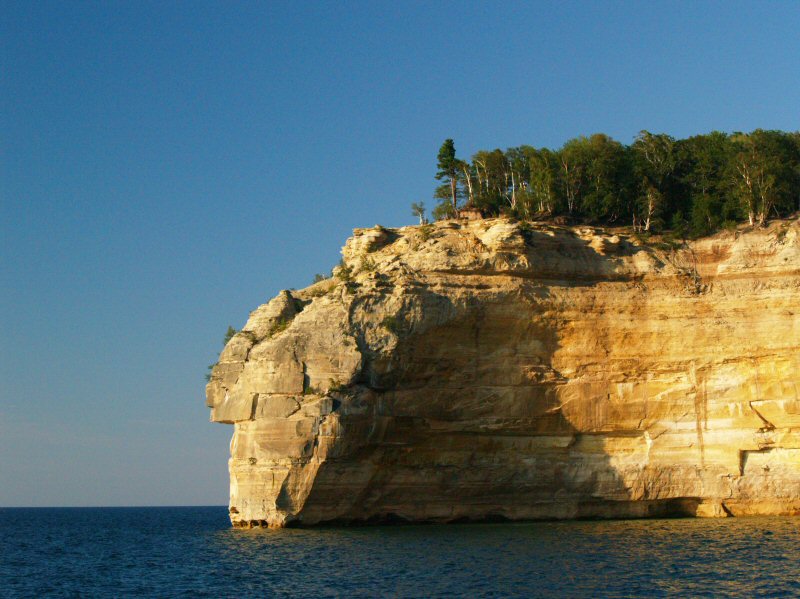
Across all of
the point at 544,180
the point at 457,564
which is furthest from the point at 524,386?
the point at 457,564

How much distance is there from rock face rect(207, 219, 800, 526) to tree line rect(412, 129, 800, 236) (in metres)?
3.00

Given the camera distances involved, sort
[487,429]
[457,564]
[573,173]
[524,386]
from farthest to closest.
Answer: [573,173] → [524,386] → [487,429] → [457,564]

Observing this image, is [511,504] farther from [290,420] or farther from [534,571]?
[534,571]

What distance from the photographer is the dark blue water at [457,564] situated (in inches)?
942

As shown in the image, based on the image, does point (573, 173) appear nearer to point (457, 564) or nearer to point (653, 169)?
point (653, 169)

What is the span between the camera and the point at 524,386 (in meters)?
40.2

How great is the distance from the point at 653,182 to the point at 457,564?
86.7ft

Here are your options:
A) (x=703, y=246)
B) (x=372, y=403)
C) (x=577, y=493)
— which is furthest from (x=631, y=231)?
(x=372, y=403)

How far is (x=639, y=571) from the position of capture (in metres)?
25.6

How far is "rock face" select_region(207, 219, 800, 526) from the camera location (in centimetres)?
3806

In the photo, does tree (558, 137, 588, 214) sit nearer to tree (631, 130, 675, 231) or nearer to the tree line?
the tree line

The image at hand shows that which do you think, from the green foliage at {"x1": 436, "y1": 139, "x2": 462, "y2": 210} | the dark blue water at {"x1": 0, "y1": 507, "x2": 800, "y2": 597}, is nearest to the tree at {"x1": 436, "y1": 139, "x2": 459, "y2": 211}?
the green foliage at {"x1": 436, "y1": 139, "x2": 462, "y2": 210}

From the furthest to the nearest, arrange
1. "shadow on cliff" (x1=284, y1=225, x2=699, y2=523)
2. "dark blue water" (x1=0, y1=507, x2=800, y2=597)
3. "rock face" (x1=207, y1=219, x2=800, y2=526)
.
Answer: "shadow on cliff" (x1=284, y1=225, x2=699, y2=523) → "rock face" (x1=207, y1=219, x2=800, y2=526) → "dark blue water" (x1=0, y1=507, x2=800, y2=597)

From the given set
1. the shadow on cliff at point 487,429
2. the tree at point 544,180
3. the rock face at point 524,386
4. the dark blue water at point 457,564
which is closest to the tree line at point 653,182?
the tree at point 544,180
